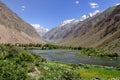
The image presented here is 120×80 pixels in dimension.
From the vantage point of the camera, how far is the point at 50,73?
41375 mm

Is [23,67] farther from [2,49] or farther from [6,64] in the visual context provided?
[2,49]

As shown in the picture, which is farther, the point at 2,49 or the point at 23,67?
the point at 2,49

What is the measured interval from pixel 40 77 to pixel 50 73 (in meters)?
3.40

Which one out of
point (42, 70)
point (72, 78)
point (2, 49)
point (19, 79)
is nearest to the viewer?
point (19, 79)

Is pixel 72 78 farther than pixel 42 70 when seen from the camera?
No

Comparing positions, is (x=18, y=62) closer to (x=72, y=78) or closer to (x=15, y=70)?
(x=15, y=70)

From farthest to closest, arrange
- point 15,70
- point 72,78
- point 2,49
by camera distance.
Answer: point 2,49 < point 72,78 < point 15,70

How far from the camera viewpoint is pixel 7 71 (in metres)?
35.5

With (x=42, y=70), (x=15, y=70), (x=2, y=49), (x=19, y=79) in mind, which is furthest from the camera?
(x=2, y=49)

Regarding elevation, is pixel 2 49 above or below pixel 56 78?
above

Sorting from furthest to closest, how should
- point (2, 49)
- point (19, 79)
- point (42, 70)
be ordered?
1. point (2, 49)
2. point (42, 70)
3. point (19, 79)

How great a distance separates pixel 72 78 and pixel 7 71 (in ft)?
32.0

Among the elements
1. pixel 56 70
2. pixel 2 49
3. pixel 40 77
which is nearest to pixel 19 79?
pixel 40 77

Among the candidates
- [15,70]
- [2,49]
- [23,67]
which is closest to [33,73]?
[23,67]
